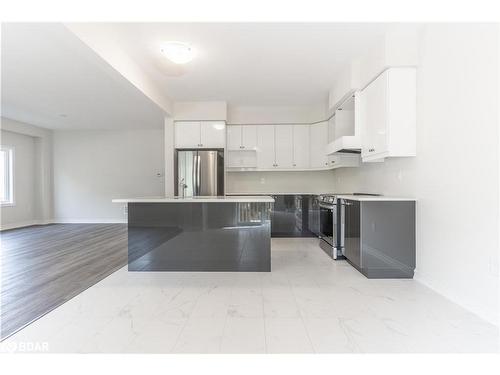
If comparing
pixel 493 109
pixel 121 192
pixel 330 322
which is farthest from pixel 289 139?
pixel 121 192

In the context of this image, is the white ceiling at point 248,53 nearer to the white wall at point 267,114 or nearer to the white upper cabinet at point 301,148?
the white wall at point 267,114

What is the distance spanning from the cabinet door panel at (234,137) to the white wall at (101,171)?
2623 millimetres

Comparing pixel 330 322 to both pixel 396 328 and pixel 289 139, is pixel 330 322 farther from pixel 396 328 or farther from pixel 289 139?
pixel 289 139

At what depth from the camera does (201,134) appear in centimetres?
561

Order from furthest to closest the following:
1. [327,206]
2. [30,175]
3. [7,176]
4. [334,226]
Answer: [30,175] < [7,176] < [327,206] < [334,226]

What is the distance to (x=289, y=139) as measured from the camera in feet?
19.5

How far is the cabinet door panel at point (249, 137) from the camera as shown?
5.96 meters

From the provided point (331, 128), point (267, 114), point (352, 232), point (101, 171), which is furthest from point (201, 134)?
point (101, 171)

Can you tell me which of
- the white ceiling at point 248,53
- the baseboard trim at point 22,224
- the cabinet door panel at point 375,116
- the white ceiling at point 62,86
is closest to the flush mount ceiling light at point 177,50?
the white ceiling at point 248,53

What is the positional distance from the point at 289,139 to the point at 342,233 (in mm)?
2666

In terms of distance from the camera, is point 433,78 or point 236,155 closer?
point 433,78

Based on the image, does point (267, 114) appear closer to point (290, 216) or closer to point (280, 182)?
point (280, 182)

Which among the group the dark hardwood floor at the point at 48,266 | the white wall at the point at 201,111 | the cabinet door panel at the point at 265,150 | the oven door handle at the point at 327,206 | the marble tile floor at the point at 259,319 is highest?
the white wall at the point at 201,111

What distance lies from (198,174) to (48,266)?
8.78ft
